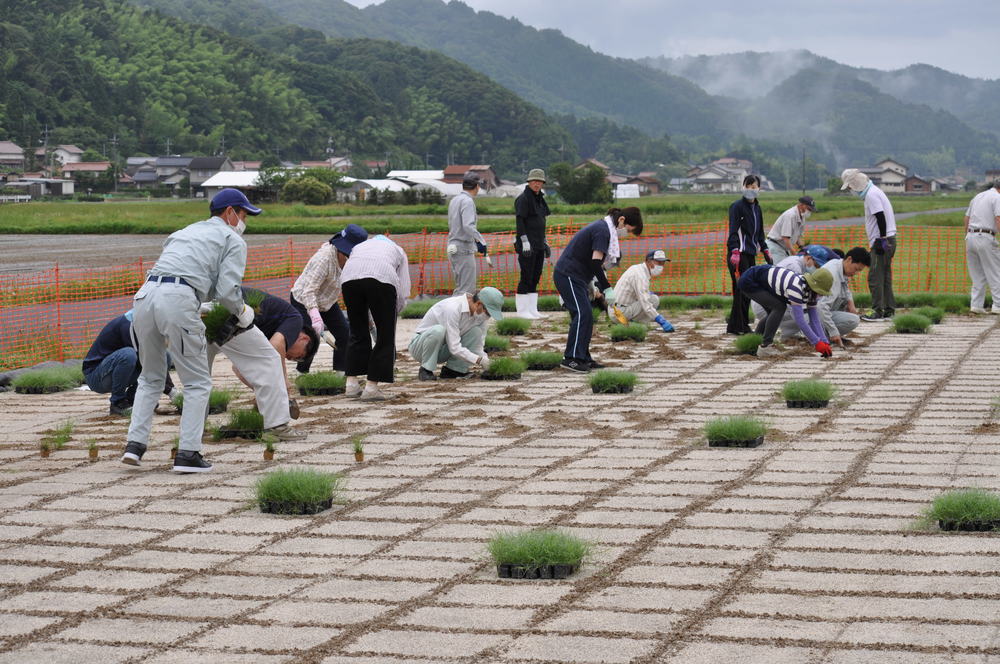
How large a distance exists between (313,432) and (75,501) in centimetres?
238

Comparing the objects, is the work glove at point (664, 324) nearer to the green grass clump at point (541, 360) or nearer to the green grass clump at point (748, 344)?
the green grass clump at point (748, 344)

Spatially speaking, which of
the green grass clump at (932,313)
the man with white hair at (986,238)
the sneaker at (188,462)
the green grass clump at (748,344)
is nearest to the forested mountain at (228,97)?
the man with white hair at (986,238)

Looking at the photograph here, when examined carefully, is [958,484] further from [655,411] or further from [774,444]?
[655,411]

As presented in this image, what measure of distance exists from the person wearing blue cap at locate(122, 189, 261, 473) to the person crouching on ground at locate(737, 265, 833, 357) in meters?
6.20

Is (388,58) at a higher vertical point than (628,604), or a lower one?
higher

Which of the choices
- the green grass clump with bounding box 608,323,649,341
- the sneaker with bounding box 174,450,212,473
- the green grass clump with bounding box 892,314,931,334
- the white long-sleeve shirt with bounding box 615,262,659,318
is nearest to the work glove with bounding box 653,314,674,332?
the white long-sleeve shirt with bounding box 615,262,659,318

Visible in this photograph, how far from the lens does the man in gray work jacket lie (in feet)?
52.2

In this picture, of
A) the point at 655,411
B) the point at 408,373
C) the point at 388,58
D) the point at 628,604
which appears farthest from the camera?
the point at 388,58

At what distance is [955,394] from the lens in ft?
34.4

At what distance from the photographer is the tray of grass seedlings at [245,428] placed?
29.8ft

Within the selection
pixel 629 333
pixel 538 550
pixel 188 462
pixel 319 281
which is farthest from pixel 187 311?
pixel 629 333

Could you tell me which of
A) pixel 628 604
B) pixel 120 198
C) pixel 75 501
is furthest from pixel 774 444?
pixel 120 198

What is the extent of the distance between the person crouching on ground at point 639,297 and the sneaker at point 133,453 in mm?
8694

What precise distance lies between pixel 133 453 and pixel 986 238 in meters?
12.2
